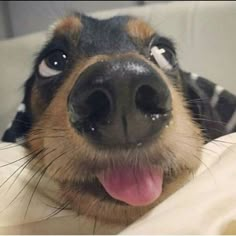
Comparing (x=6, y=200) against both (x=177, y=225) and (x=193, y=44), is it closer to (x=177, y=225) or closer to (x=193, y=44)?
(x=177, y=225)

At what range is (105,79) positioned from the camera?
68 centimetres

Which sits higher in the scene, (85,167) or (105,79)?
(105,79)

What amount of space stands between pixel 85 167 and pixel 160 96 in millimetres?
151

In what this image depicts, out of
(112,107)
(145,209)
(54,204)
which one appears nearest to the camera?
(112,107)

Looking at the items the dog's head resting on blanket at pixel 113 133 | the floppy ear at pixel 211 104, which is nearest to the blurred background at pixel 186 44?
the floppy ear at pixel 211 104

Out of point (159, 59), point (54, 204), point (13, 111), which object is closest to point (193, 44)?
point (13, 111)

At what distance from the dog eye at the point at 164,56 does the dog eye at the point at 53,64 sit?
0.54 ft

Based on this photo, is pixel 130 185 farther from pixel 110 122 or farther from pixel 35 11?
pixel 35 11

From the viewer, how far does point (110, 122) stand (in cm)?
67

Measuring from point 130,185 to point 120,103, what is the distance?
5.1 inches

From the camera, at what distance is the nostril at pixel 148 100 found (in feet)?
2.21

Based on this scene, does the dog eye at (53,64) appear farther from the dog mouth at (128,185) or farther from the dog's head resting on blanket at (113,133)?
the dog mouth at (128,185)

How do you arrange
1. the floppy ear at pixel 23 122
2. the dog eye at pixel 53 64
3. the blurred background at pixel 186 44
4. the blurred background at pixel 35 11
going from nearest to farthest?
the dog eye at pixel 53 64, the floppy ear at pixel 23 122, the blurred background at pixel 186 44, the blurred background at pixel 35 11

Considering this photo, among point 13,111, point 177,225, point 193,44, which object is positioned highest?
point 177,225
